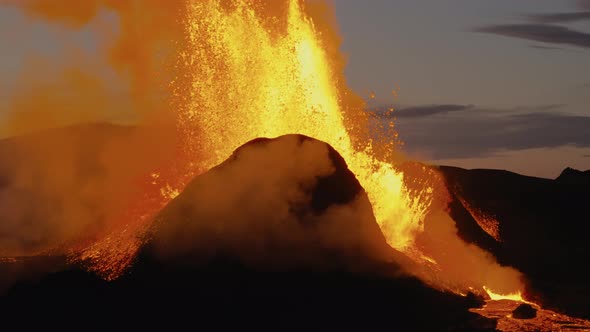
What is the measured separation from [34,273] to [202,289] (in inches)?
362

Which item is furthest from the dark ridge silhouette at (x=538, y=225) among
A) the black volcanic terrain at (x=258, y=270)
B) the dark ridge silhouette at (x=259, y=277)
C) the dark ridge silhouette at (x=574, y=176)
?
the dark ridge silhouette at (x=259, y=277)

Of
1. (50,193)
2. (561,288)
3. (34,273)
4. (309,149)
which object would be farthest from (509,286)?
(50,193)

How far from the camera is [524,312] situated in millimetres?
40531

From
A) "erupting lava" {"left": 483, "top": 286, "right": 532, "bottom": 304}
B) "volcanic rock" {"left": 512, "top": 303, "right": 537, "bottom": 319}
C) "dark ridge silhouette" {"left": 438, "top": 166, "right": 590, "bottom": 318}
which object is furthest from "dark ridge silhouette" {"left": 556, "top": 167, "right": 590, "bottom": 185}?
"volcanic rock" {"left": 512, "top": 303, "right": 537, "bottom": 319}

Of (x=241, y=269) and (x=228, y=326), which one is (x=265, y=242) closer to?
(x=241, y=269)

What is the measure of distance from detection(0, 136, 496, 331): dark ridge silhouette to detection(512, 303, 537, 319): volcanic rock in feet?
6.82

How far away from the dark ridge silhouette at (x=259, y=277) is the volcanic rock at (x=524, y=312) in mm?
2078

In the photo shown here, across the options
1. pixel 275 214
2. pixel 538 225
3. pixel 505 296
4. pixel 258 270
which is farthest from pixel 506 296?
pixel 538 225

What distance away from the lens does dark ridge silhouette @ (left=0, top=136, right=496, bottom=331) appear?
35.7m

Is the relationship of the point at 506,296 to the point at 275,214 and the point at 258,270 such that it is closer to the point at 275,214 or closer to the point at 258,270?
the point at 275,214

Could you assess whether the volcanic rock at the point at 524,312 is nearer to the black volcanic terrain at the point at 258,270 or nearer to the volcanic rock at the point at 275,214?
the black volcanic terrain at the point at 258,270

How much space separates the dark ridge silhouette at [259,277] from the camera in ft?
117

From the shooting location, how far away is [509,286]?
160ft

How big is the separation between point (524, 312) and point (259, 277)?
38.4 feet
